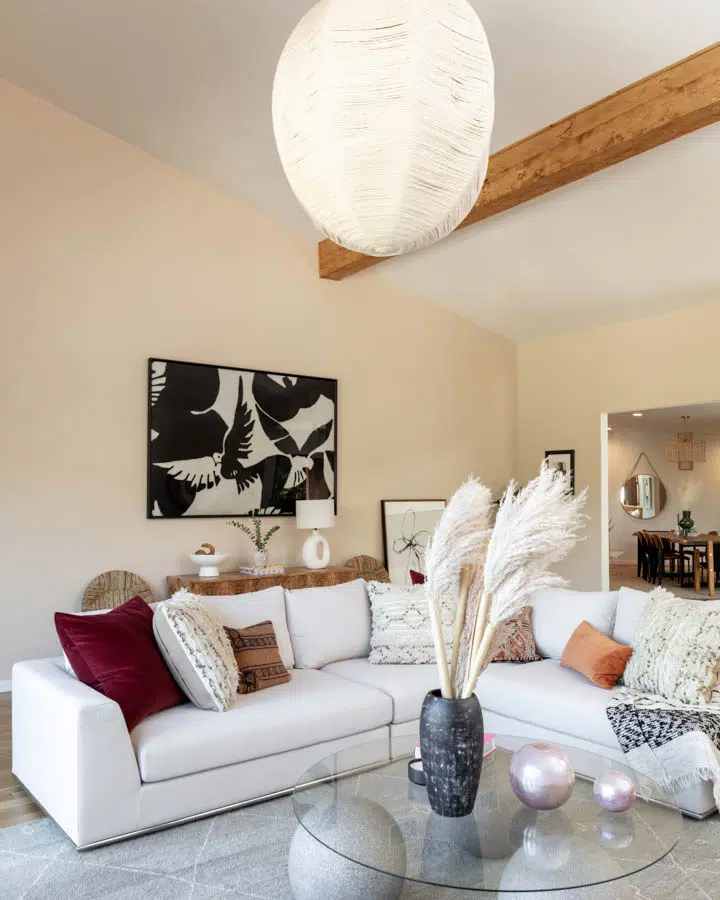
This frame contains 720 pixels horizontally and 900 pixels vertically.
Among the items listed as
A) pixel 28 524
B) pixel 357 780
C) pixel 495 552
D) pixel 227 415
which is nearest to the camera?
pixel 495 552

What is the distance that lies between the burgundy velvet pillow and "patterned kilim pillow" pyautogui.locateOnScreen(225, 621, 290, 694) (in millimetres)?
362

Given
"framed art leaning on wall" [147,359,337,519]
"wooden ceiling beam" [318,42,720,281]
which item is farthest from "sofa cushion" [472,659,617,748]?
"wooden ceiling beam" [318,42,720,281]

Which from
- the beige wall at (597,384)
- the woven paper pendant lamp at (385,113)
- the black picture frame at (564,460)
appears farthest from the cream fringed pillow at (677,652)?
the black picture frame at (564,460)

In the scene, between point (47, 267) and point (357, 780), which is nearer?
point (357, 780)

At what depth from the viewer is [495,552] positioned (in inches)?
81.2

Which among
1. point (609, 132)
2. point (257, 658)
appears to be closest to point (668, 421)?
point (609, 132)

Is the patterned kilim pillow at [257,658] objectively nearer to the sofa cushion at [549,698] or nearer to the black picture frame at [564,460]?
the sofa cushion at [549,698]

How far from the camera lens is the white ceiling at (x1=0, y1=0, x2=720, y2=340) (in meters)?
3.96

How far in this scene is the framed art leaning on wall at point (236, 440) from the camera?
579 cm

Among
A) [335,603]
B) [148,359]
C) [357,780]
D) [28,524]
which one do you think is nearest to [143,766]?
[357,780]

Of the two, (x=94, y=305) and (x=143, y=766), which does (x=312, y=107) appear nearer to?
(x=143, y=766)

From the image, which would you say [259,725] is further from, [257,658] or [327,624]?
[327,624]

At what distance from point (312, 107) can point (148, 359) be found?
4115 millimetres

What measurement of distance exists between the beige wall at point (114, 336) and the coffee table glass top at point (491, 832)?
331 cm
